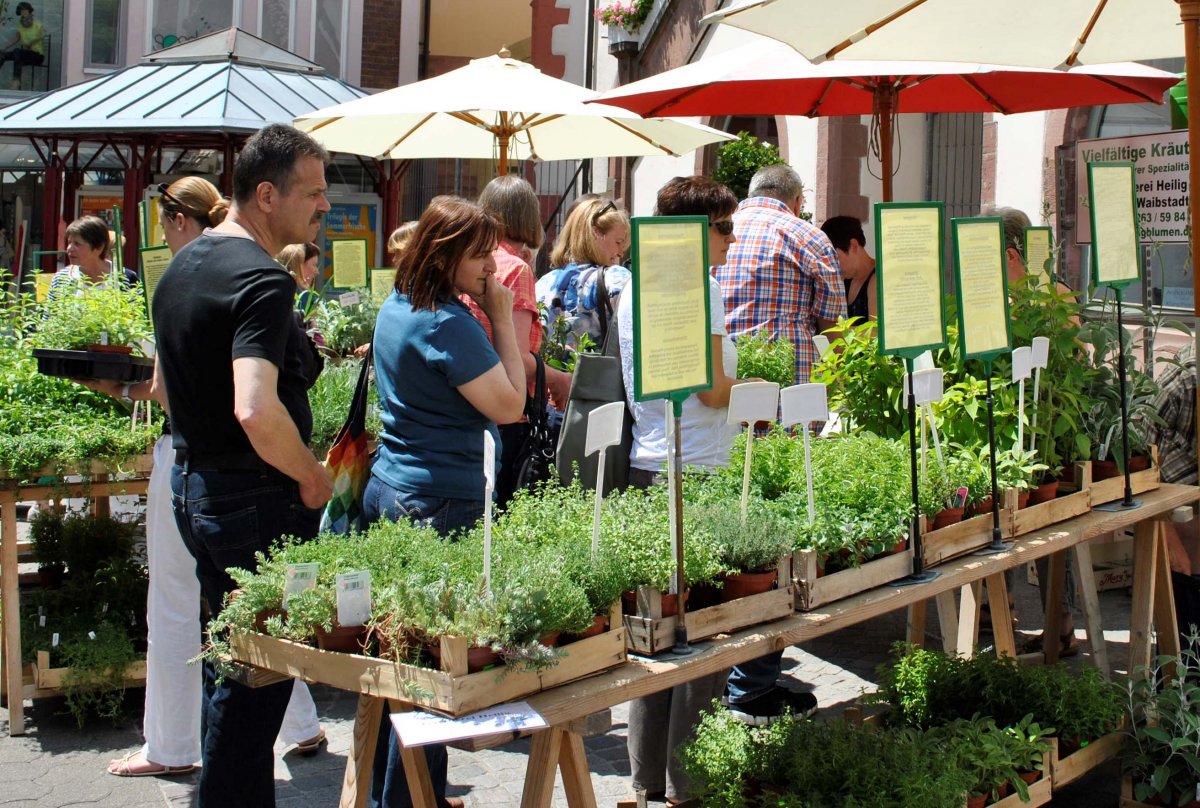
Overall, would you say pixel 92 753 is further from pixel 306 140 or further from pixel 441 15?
pixel 441 15

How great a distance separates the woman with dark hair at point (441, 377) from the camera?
10.3ft

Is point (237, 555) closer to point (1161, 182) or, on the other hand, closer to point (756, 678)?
point (756, 678)

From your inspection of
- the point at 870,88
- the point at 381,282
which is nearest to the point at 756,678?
the point at 870,88

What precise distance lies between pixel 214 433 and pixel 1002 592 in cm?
233

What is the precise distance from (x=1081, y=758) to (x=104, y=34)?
19.0m

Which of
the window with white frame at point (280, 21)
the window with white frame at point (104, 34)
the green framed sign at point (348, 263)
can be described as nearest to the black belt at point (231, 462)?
the green framed sign at point (348, 263)

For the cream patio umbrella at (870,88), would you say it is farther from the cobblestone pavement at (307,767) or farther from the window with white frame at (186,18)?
the window with white frame at (186,18)

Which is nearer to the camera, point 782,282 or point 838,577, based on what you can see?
point 838,577

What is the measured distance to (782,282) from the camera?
5.15 m

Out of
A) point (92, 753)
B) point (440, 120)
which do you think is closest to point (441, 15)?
point (440, 120)

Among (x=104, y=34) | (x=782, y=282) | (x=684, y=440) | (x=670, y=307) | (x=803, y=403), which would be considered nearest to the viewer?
(x=670, y=307)

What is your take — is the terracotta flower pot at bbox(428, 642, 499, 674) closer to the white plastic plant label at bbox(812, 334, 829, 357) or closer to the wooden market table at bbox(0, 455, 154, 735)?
the white plastic plant label at bbox(812, 334, 829, 357)

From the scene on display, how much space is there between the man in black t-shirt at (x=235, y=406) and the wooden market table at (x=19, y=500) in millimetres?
1535

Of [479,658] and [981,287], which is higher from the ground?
[981,287]
